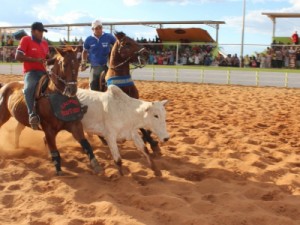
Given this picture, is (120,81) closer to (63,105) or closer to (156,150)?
(156,150)

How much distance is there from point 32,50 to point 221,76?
1491 centimetres

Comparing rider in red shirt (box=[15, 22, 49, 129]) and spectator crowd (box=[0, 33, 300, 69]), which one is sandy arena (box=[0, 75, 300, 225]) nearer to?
rider in red shirt (box=[15, 22, 49, 129])

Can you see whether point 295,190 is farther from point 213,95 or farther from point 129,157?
point 213,95

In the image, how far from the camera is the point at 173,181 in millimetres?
5176

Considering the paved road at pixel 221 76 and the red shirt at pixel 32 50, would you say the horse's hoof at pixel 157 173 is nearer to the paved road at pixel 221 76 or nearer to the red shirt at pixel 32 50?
the red shirt at pixel 32 50

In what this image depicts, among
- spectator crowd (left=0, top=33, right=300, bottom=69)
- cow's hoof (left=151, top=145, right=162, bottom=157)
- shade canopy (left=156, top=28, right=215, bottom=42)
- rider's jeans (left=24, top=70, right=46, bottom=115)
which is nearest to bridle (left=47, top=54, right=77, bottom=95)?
rider's jeans (left=24, top=70, right=46, bottom=115)

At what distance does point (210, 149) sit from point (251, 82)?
41.0 ft

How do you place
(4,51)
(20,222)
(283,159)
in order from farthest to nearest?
(4,51)
(283,159)
(20,222)

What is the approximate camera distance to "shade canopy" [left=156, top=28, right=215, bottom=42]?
26.0 metres

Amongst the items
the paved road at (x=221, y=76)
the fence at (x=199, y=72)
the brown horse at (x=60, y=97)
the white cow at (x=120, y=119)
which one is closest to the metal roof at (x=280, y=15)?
the fence at (x=199, y=72)

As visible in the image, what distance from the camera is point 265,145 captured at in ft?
23.0

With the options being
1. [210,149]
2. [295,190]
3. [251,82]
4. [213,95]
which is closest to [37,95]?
[210,149]

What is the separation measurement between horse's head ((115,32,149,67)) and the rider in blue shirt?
0.59 m

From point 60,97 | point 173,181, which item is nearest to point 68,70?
point 60,97
